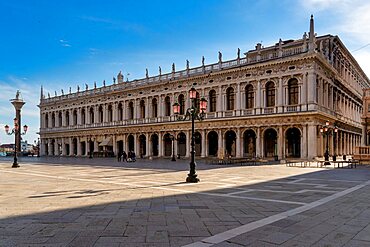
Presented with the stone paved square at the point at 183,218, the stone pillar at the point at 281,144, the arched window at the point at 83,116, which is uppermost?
the arched window at the point at 83,116

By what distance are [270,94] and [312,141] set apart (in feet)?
26.6

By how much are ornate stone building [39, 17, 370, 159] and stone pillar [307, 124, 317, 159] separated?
0.36 feet

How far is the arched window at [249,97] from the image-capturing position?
148ft

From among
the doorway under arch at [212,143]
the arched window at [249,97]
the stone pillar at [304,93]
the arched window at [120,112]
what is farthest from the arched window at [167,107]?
the stone pillar at [304,93]

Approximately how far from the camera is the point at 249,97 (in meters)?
45.6

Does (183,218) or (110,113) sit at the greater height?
(110,113)

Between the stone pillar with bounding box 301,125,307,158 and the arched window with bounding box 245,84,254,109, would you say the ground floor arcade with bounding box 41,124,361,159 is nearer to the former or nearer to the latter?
the stone pillar with bounding box 301,125,307,158

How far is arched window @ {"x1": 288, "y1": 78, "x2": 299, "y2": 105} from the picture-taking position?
41.3m

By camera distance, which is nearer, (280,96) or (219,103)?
(280,96)

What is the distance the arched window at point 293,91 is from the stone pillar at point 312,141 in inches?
152

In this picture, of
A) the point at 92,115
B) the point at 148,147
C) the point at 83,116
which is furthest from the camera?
the point at 83,116

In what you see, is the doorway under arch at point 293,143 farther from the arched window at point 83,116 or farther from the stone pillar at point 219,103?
the arched window at point 83,116

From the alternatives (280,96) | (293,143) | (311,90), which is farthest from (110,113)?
(311,90)

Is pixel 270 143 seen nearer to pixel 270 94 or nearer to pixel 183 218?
pixel 270 94
